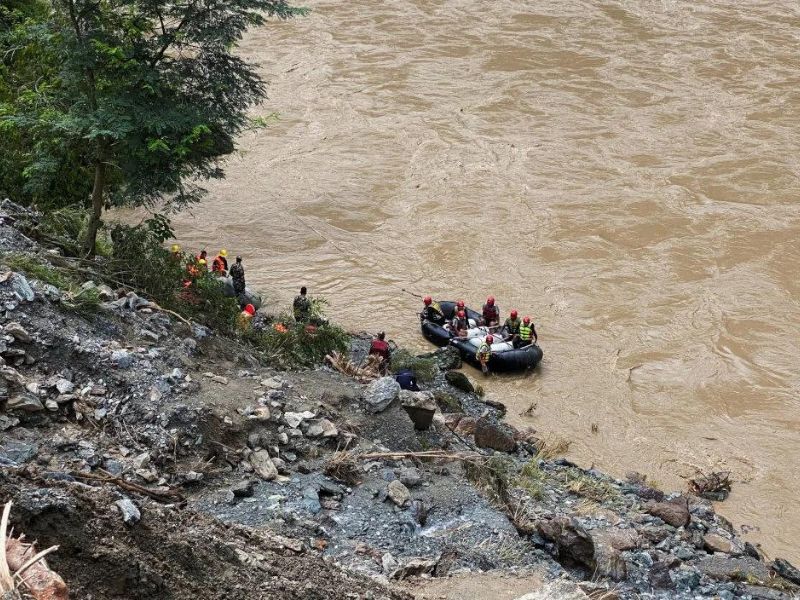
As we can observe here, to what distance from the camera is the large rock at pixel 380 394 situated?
11.2m

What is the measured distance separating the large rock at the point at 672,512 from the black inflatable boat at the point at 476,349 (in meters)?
6.01

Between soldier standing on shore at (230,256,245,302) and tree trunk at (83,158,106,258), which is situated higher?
tree trunk at (83,158,106,258)

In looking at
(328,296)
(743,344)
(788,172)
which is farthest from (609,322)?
(788,172)

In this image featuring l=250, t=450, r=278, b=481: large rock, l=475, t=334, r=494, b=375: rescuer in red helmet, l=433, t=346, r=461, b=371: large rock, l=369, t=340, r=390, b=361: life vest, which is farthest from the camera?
l=475, t=334, r=494, b=375: rescuer in red helmet

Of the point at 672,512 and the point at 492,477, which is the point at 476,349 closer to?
the point at 672,512

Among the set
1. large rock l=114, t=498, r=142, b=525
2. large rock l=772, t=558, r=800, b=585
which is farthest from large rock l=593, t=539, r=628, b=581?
large rock l=114, t=498, r=142, b=525

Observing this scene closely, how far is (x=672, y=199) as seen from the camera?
25.5 metres

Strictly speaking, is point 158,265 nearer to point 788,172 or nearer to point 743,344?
point 743,344

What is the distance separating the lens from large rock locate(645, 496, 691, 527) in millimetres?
12320

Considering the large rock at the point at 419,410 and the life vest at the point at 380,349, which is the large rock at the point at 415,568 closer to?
the large rock at the point at 419,410

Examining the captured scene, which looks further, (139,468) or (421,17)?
(421,17)

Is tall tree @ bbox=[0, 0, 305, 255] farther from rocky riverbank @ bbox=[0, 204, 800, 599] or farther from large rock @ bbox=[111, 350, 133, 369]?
large rock @ bbox=[111, 350, 133, 369]

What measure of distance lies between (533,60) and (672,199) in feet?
35.0

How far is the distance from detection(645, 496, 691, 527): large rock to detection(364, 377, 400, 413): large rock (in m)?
3.90
